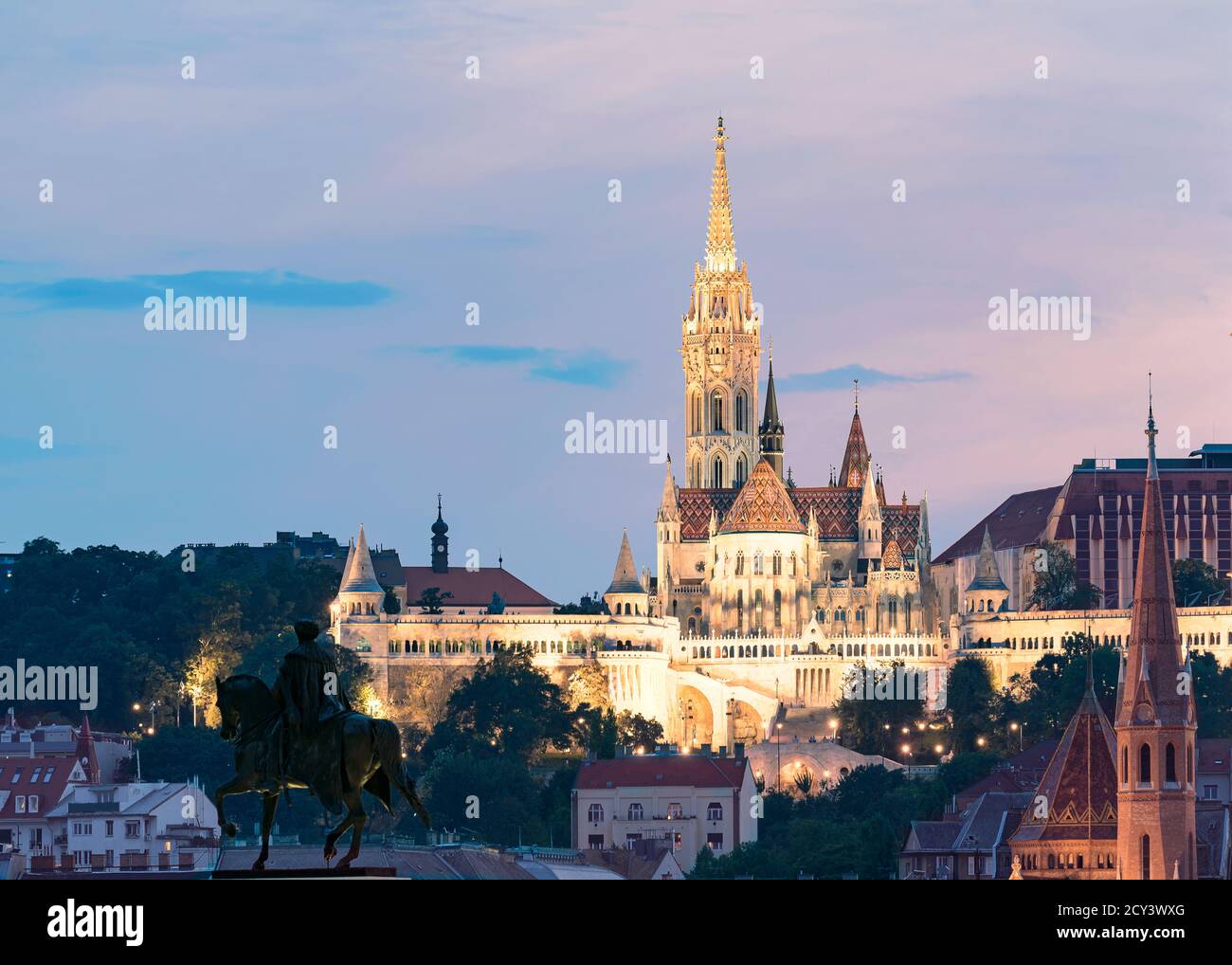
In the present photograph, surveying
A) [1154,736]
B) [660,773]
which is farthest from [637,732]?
[1154,736]

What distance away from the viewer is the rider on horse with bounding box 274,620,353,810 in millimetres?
38375

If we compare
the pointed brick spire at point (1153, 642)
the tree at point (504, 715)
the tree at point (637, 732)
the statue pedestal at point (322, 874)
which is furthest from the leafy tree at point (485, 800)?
the statue pedestal at point (322, 874)

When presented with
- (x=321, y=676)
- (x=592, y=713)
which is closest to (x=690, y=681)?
(x=592, y=713)

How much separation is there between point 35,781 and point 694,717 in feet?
178

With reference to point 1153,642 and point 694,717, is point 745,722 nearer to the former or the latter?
point 694,717

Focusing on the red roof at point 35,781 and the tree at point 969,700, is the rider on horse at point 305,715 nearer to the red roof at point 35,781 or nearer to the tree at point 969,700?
the red roof at point 35,781

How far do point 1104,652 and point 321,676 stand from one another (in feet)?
496

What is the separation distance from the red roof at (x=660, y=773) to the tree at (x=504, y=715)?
684 inches

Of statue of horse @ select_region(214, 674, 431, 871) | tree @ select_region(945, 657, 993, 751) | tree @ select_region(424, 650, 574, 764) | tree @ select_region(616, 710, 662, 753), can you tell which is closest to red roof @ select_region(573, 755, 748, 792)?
tree @ select_region(424, 650, 574, 764)

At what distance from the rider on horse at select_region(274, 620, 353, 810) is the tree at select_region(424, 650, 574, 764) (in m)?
141

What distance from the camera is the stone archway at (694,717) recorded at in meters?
198
